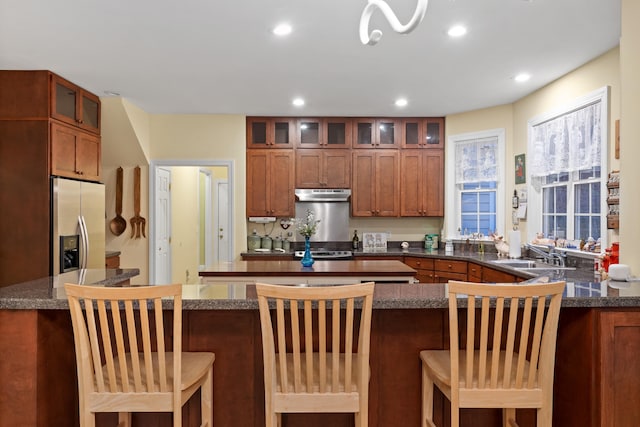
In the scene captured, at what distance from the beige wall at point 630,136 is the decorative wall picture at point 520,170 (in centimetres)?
238

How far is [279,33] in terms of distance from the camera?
304 cm

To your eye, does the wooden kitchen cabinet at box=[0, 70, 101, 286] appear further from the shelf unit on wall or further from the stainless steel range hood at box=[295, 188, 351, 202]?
the shelf unit on wall

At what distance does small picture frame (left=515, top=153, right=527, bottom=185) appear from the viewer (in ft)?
15.5

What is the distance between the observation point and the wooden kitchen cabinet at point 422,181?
5684 millimetres

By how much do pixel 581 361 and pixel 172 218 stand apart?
17.9 feet

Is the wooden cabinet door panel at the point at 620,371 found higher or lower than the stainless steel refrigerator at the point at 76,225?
lower

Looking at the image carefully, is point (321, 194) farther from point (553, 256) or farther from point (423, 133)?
point (553, 256)

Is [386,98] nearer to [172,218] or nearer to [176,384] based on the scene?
[172,218]

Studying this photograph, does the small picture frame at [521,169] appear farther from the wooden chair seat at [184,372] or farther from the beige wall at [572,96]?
the wooden chair seat at [184,372]

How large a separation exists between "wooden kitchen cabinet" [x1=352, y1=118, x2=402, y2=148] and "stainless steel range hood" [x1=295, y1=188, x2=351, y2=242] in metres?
A: 0.70

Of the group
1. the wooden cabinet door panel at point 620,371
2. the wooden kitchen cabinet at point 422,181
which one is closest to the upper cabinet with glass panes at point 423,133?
the wooden kitchen cabinet at point 422,181

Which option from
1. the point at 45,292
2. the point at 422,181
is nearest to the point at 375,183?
the point at 422,181

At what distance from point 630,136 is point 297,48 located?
2.28 meters

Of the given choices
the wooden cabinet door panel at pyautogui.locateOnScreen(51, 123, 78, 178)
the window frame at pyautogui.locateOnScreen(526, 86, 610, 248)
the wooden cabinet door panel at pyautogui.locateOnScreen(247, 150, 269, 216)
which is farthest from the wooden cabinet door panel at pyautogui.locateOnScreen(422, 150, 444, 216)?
the wooden cabinet door panel at pyautogui.locateOnScreen(51, 123, 78, 178)
